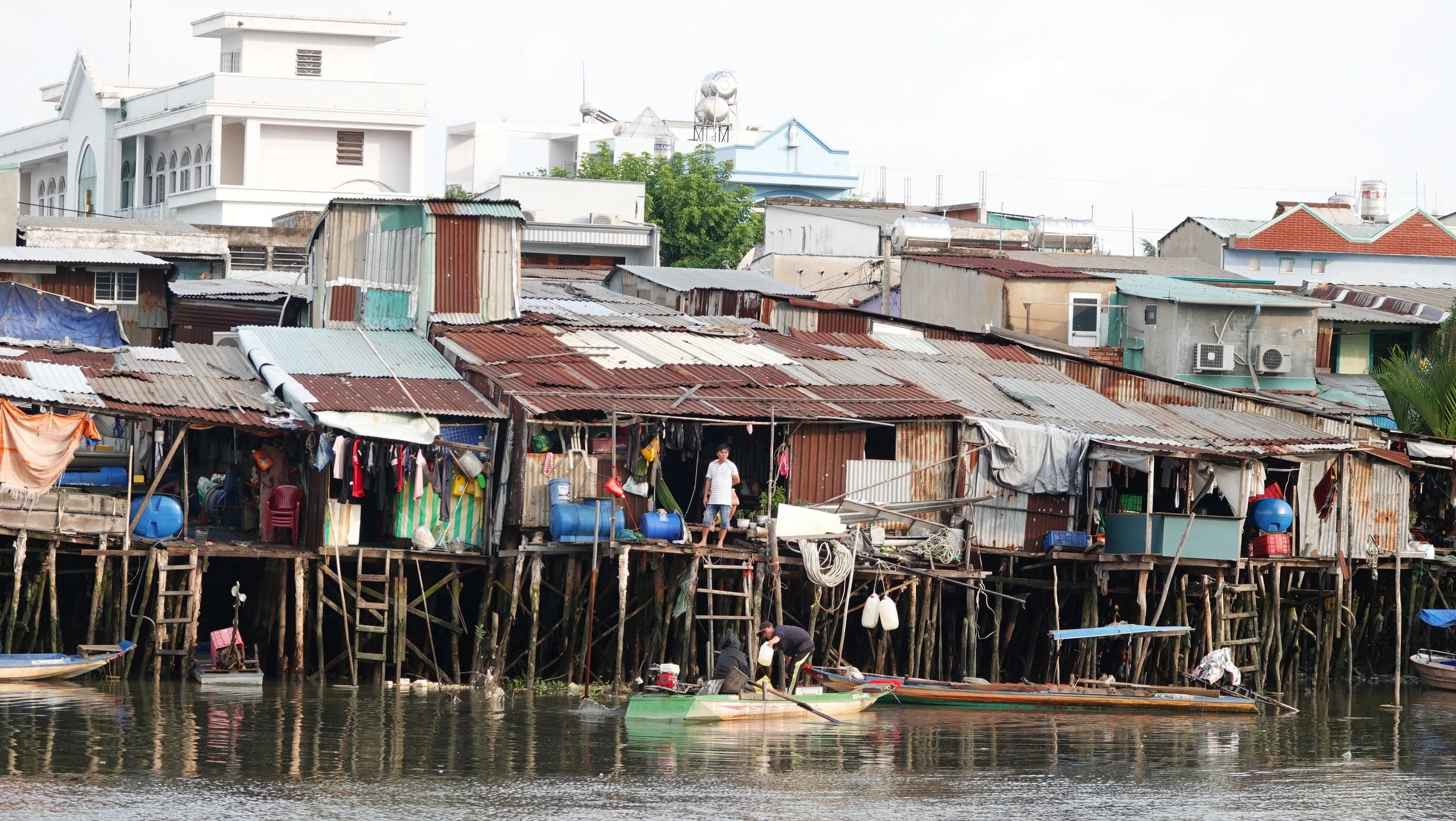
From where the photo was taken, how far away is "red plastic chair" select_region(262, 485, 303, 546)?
28234mm

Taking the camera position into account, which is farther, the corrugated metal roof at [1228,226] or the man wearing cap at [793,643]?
the corrugated metal roof at [1228,226]

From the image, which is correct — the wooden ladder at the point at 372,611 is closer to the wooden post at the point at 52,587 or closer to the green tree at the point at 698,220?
the wooden post at the point at 52,587

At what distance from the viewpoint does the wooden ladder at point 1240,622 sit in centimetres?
3050

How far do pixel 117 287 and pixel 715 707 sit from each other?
18184mm

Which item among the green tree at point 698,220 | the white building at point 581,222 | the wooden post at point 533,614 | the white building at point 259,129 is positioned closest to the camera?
the wooden post at point 533,614

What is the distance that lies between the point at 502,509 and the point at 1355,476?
15.5 metres

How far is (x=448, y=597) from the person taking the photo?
28.8 m

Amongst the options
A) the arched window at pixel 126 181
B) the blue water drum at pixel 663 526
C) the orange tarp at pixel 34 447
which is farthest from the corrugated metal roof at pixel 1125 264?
the arched window at pixel 126 181

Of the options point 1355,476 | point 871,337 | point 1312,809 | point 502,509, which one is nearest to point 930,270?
point 871,337

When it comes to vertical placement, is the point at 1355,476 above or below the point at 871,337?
below

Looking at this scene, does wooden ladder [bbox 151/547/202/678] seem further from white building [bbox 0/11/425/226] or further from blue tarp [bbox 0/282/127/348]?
white building [bbox 0/11/425/226]

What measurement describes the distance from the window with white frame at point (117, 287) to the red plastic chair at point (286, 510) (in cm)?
1022

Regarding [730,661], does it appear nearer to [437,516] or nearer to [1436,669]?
[437,516]

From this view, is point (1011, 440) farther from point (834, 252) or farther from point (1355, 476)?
point (834, 252)
